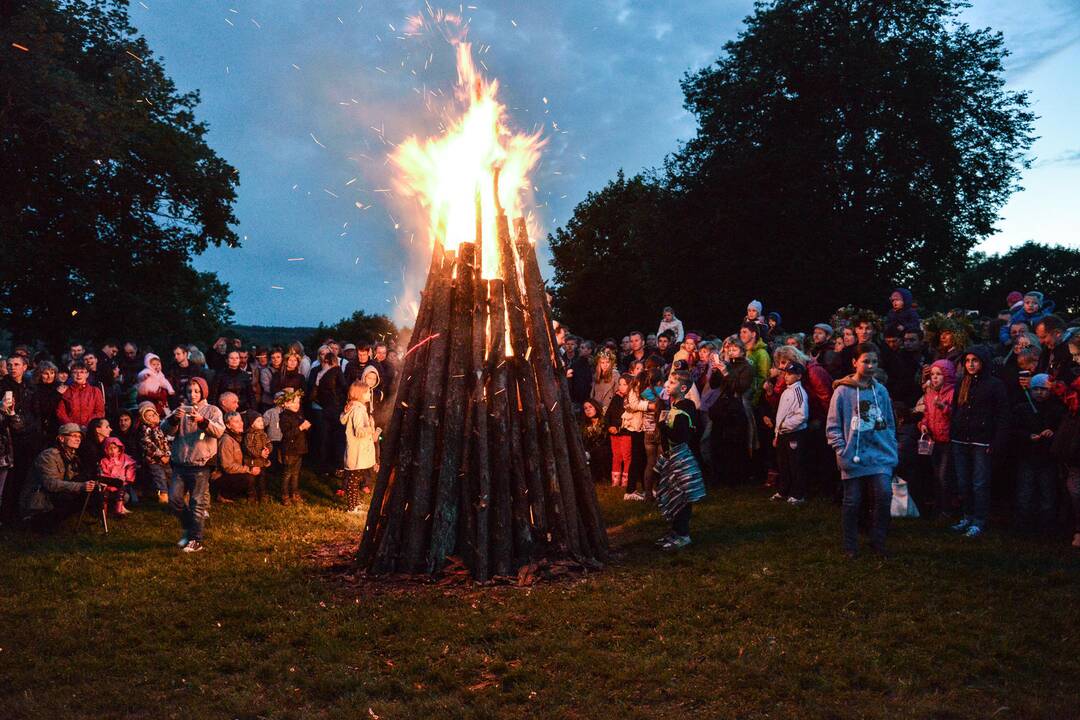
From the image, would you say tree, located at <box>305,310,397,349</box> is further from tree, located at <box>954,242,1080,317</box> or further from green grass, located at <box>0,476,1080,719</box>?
green grass, located at <box>0,476,1080,719</box>

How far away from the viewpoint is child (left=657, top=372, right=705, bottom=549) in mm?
8562

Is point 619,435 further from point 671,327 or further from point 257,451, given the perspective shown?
point 257,451

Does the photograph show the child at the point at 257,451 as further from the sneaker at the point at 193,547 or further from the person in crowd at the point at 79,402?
the sneaker at the point at 193,547

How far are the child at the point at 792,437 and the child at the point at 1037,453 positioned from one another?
8.12 ft

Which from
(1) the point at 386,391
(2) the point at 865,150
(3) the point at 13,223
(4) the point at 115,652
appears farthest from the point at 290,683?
(2) the point at 865,150

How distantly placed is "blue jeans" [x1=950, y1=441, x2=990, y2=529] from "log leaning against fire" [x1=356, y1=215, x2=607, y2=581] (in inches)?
161

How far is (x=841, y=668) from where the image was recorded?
5543mm

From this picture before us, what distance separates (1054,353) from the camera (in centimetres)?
895

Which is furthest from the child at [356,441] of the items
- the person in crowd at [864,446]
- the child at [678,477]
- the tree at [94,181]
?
the tree at [94,181]

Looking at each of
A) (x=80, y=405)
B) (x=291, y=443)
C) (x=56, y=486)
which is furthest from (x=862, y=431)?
(x=80, y=405)

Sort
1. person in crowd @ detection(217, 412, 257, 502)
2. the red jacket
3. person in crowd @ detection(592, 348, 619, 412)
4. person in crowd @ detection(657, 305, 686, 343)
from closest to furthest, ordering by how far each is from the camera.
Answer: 1. the red jacket
2. person in crowd @ detection(217, 412, 257, 502)
3. person in crowd @ detection(592, 348, 619, 412)
4. person in crowd @ detection(657, 305, 686, 343)

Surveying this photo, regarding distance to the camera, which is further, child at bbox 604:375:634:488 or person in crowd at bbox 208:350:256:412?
person in crowd at bbox 208:350:256:412

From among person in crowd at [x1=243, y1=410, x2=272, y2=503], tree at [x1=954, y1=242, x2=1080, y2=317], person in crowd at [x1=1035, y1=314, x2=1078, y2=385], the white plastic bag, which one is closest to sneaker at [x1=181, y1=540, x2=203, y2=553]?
person in crowd at [x1=243, y1=410, x2=272, y2=503]

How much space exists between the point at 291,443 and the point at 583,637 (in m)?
7.13
